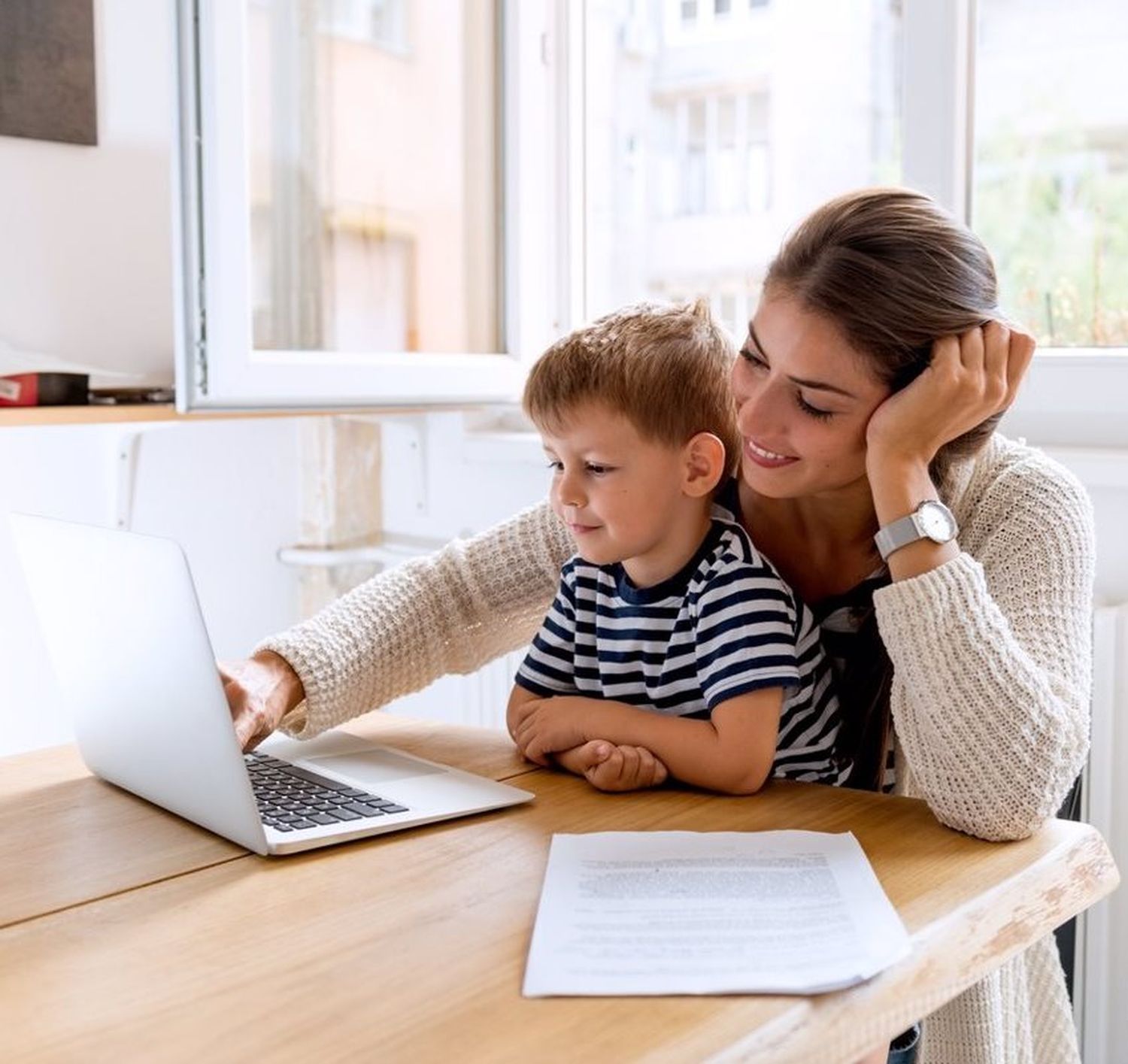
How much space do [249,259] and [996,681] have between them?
3.42 feet

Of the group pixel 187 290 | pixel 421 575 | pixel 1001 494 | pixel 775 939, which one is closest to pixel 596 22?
pixel 187 290

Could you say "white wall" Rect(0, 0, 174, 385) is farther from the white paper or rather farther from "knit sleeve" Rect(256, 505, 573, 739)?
the white paper

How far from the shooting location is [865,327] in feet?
3.84

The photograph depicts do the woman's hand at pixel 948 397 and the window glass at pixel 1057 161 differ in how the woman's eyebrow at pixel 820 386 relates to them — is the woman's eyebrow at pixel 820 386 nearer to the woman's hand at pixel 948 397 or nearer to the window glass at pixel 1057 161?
the woman's hand at pixel 948 397

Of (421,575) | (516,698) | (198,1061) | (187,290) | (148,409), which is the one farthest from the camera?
(148,409)

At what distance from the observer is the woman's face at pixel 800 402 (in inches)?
46.7

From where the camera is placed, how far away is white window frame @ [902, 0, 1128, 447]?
68.5 inches

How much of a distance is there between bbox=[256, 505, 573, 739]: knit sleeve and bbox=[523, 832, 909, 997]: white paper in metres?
0.39

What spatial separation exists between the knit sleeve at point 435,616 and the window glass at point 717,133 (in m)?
0.86

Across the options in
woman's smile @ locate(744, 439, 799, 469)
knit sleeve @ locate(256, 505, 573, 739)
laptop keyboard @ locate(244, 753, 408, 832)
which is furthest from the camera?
knit sleeve @ locate(256, 505, 573, 739)

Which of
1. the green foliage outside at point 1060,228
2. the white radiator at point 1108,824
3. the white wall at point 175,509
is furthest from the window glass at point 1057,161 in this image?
the white wall at point 175,509

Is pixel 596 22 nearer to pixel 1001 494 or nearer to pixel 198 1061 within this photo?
pixel 1001 494

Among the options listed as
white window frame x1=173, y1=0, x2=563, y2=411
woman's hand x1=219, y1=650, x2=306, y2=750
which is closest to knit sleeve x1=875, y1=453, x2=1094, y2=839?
woman's hand x1=219, y1=650, x2=306, y2=750

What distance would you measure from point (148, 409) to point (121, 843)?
2.59ft
